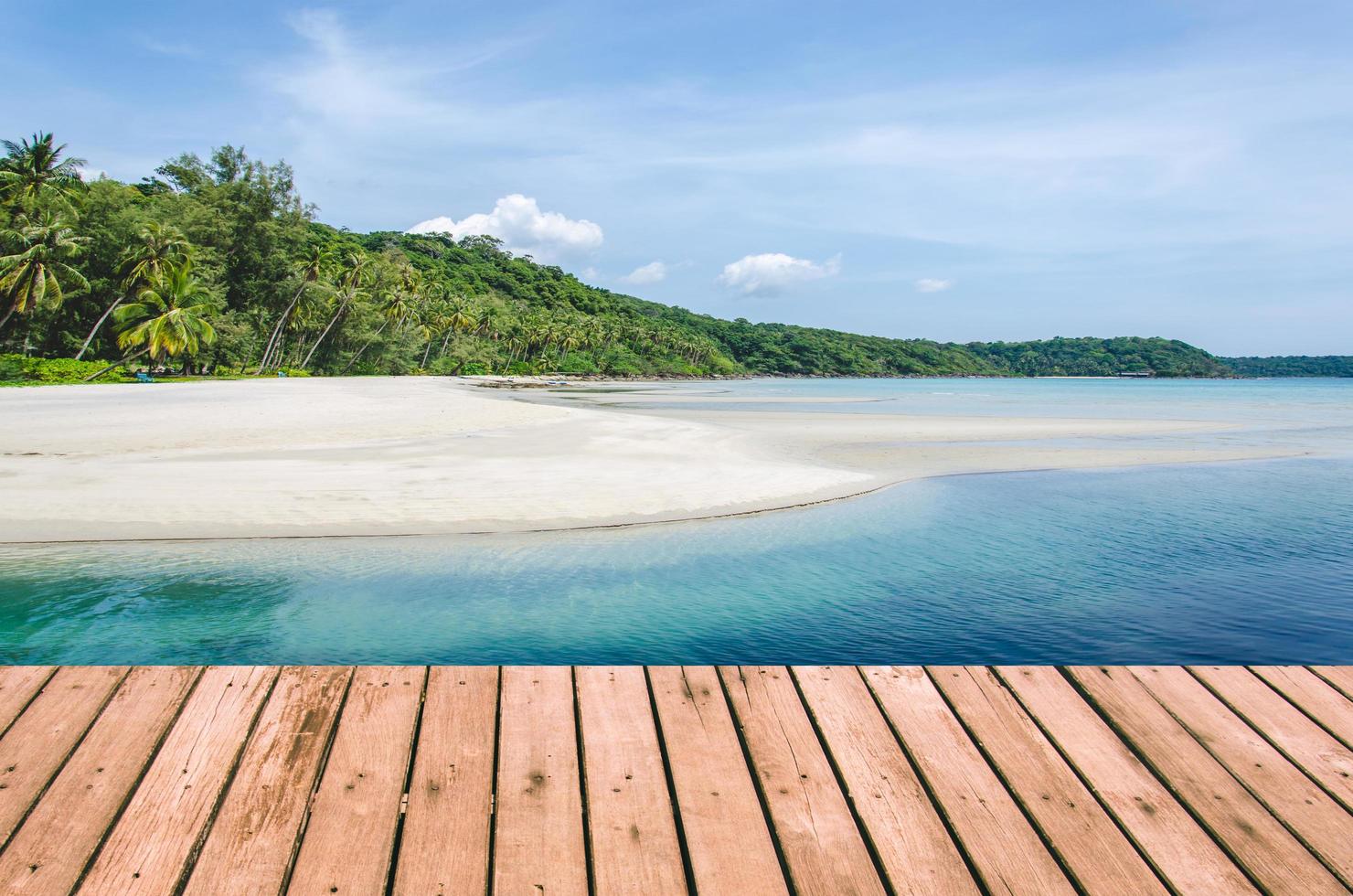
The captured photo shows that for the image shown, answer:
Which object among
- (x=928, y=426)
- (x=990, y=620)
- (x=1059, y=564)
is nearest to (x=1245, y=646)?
(x=990, y=620)

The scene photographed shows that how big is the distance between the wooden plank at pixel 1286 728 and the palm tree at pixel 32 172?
59246mm

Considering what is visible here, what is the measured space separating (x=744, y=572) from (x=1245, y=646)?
5.29 meters

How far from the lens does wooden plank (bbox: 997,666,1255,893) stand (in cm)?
265

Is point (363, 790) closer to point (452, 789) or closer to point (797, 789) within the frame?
point (452, 789)

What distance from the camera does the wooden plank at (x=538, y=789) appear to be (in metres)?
2.56

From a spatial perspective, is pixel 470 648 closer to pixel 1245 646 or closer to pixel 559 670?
pixel 559 670

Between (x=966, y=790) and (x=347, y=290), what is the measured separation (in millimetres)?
77260

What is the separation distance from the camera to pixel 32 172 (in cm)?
4700

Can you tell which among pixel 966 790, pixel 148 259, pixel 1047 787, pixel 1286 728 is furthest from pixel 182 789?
pixel 148 259

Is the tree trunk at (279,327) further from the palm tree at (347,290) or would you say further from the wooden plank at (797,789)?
the wooden plank at (797,789)

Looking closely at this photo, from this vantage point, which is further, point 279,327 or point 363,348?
point 363,348

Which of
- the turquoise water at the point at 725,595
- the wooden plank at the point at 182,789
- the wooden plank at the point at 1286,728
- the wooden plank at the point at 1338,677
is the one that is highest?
the wooden plank at the point at 1338,677

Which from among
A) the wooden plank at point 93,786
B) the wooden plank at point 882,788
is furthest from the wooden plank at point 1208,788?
the wooden plank at point 93,786

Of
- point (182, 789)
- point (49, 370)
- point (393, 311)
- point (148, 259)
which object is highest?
point (148, 259)
